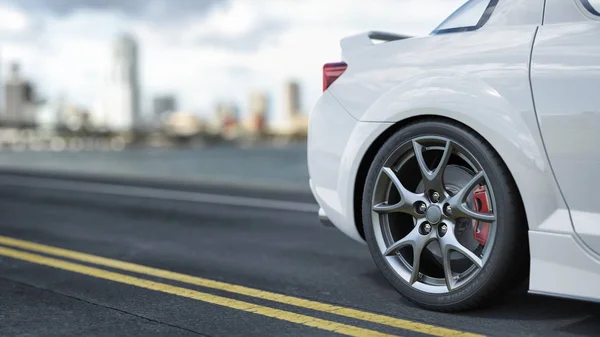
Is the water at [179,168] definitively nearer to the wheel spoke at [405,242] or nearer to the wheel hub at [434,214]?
the wheel spoke at [405,242]

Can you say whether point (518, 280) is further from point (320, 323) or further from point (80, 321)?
point (80, 321)

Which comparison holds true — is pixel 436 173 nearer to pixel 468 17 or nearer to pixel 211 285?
pixel 468 17

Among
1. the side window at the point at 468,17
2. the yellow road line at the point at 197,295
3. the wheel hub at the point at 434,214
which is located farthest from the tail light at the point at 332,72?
the yellow road line at the point at 197,295

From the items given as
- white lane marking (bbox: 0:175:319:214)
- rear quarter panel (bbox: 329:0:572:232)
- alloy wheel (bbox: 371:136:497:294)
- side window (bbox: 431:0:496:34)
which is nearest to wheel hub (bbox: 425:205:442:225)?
alloy wheel (bbox: 371:136:497:294)

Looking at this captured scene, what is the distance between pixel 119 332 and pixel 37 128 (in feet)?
407

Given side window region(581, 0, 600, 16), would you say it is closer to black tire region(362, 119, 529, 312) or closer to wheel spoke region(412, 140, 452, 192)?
black tire region(362, 119, 529, 312)

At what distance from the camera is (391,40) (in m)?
4.35

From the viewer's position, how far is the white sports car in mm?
3219

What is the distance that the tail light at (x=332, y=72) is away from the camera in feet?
13.8

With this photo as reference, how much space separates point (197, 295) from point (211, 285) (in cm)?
30

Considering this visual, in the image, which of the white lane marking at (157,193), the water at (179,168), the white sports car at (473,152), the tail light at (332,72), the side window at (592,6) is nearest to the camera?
the white sports car at (473,152)

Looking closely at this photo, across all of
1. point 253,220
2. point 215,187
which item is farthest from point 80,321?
point 215,187

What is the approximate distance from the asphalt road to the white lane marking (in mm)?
1203

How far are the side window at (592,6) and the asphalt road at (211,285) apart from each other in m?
1.36
